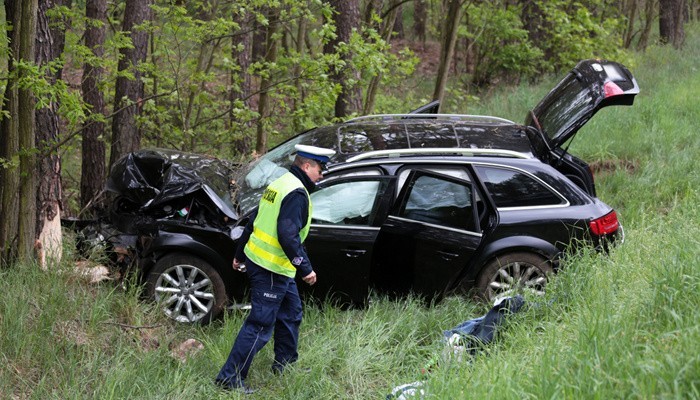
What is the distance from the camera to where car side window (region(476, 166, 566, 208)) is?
671 cm

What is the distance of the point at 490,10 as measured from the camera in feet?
55.2

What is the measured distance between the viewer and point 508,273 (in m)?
6.62

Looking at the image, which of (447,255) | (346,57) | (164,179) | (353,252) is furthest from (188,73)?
(447,255)

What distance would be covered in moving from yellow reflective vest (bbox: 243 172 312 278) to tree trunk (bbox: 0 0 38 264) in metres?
2.23

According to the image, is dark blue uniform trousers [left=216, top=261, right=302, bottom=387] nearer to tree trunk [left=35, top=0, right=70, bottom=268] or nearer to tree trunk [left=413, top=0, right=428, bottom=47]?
tree trunk [left=35, top=0, right=70, bottom=268]

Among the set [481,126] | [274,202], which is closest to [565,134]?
[481,126]

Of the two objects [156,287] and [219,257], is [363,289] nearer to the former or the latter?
[219,257]

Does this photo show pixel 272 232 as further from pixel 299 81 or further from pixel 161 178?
pixel 299 81

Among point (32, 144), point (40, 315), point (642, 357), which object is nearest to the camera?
point (642, 357)

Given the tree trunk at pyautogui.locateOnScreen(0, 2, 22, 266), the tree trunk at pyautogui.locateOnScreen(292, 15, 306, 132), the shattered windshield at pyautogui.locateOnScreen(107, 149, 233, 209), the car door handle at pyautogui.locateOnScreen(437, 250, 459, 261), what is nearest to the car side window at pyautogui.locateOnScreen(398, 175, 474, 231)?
the car door handle at pyautogui.locateOnScreen(437, 250, 459, 261)

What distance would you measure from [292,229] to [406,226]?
59.9 inches

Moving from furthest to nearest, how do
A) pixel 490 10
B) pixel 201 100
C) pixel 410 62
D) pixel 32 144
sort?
pixel 490 10
pixel 410 62
pixel 201 100
pixel 32 144

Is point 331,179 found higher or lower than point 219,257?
higher

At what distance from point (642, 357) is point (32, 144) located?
5.04 metres
